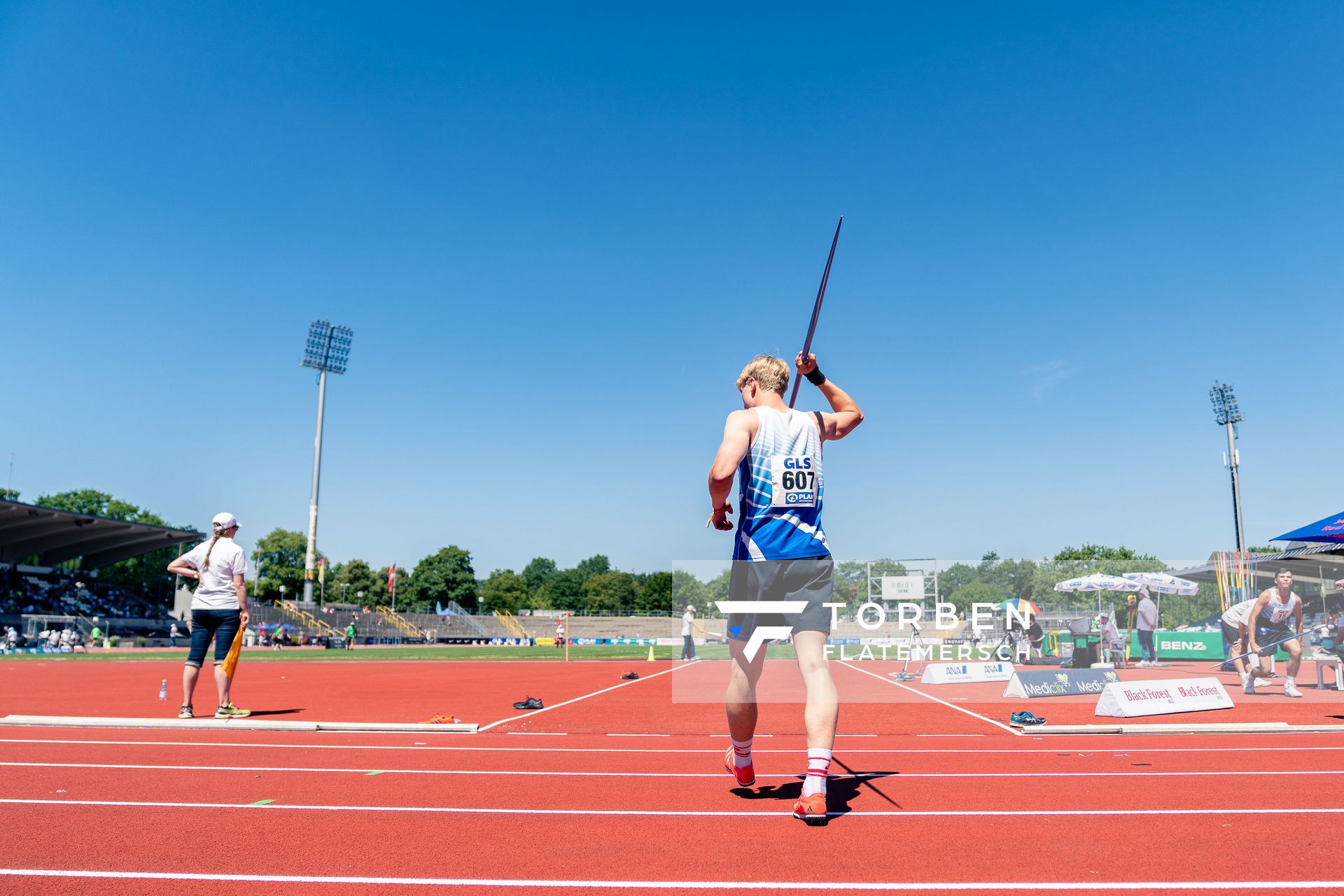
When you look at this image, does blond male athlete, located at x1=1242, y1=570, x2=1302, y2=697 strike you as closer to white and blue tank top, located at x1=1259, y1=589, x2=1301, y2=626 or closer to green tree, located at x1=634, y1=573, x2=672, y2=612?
→ white and blue tank top, located at x1=1259, y1=589, x2=1301, y2=626

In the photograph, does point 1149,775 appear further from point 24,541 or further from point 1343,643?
point 24,541

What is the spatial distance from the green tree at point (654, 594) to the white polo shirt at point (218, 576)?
315ft

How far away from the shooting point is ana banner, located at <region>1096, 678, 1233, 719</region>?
855 cm

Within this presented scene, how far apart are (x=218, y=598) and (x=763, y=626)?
661cm

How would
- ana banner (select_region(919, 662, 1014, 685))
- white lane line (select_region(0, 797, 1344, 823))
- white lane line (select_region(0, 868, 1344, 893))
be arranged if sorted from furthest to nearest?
ana banner (select_region(919, 662, 1014, 685)), white lane line (select_region(0, 797, 1344, 823)), white lane line (select_region(0, 868, 1344, 893))

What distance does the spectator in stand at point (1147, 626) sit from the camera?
18922 mm

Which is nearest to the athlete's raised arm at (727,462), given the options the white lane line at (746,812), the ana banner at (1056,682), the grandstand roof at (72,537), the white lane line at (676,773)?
the white lane line at (746,812)

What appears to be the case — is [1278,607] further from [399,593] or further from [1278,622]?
[399,593]

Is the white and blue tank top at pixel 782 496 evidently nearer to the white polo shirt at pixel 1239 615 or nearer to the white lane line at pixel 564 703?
the white lane line at pixel 564 703

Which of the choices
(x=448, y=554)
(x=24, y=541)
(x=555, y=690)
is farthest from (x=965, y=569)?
(x=448, y=554)

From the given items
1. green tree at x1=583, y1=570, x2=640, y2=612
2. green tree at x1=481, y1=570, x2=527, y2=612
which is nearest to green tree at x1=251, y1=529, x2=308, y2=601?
green tree at x1=481, y1=570, x2=527, y2=612

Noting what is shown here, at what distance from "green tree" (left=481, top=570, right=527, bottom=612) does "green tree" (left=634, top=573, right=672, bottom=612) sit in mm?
20017

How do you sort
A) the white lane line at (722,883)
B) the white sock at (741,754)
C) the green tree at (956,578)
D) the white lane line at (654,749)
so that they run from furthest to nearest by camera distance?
1. the green tree at (956,578)
2. the white lane line at (654,749)
3. the white sock at (741,754)
4. the white lane line at (722,883)

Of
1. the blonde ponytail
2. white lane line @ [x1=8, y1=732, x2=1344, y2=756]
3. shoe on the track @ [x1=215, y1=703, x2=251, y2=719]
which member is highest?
the blonde ponytail
